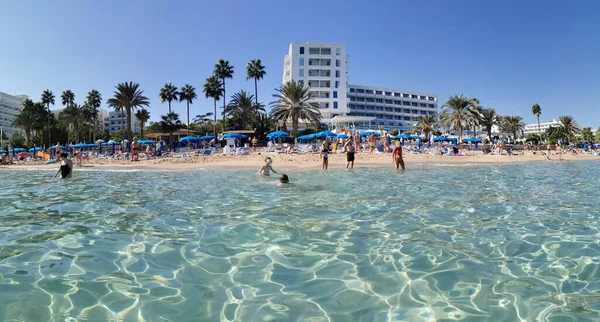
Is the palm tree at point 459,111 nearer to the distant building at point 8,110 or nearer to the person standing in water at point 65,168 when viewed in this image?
the person standing in water at point 65,168

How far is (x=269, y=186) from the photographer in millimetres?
11039

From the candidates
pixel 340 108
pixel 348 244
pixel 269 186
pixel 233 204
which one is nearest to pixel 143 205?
pixel 233 204

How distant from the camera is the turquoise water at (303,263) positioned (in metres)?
2.83

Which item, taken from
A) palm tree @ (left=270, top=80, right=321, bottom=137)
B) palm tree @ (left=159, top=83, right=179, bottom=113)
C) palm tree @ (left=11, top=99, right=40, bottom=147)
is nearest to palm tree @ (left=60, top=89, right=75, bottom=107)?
palm tree @ (left=11, top=99, right=40, bottom=147)

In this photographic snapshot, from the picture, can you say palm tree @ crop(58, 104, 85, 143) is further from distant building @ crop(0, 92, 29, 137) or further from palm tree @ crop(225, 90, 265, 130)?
distant building @ crop(0, 92, 29, 137)

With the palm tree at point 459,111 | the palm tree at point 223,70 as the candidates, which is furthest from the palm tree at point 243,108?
the palm tree at point 459,111

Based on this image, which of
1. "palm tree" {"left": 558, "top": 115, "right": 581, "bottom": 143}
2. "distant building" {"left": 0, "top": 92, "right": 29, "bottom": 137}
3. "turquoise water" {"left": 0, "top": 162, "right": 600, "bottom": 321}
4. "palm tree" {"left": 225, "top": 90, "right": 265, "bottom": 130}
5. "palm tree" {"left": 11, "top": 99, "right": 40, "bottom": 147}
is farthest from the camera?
"distant building" {"left": 0, "top": 92, "right": 29, "bottom": 137}

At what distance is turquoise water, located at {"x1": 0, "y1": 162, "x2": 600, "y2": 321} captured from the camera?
2.83 m

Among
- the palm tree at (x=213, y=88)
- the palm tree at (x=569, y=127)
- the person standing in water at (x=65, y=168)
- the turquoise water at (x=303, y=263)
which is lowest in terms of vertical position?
the turquoise water at (x=303, y=263)

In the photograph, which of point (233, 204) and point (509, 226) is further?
point (233, 204)

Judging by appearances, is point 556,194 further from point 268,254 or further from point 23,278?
point 23,278

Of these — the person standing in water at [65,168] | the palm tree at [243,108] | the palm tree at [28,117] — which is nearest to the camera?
the person standing in water at [65,168]

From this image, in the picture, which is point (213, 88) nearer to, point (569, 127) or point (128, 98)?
point (128, 98)

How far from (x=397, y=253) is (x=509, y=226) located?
2458 mm
